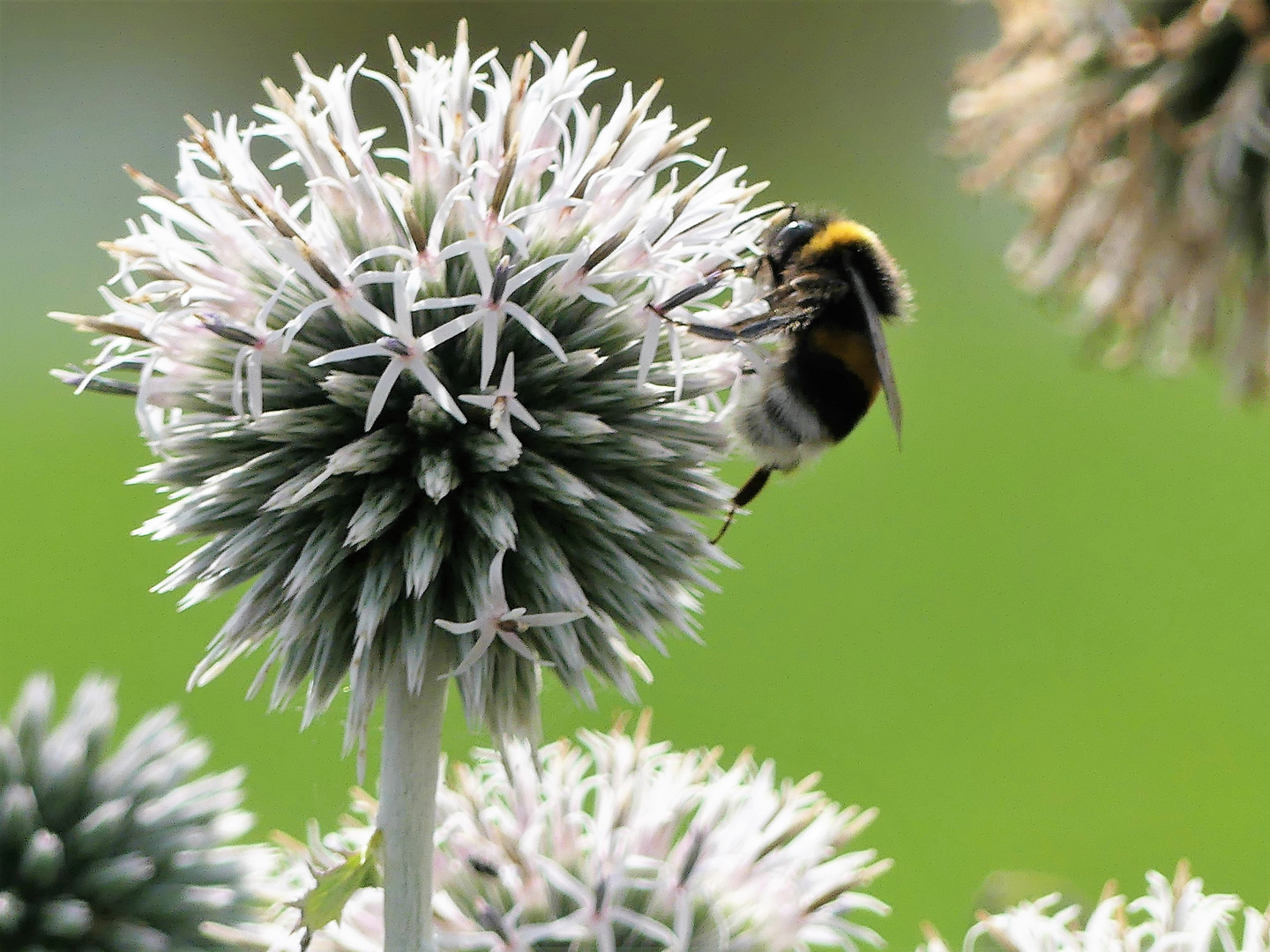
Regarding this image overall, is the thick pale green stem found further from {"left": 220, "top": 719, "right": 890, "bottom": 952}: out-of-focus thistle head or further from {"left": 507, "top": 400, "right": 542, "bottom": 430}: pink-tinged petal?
{"left": 507, "top": 400, "right": 542, "bottom": 430}: pink-tinged petal

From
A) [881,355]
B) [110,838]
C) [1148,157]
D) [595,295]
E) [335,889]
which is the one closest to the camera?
[335,889]

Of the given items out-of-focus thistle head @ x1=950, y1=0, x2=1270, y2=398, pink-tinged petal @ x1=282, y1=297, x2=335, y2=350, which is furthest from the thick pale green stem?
out-of-focus thistle head @ x1=950, y1=0, x2=1270, y2=398

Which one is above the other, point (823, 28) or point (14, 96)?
point (823, 28)

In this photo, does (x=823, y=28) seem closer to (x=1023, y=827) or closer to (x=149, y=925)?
(x=1023, y=827)

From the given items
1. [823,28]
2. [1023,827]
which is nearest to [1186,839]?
[1023,827]

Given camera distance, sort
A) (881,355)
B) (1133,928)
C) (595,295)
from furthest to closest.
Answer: (881,355), (1133,928), (595,295)

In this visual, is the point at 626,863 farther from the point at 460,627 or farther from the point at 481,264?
the point at 481,264

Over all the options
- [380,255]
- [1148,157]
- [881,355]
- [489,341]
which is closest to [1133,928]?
[881,355]

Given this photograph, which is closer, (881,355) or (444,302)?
(444,302)
